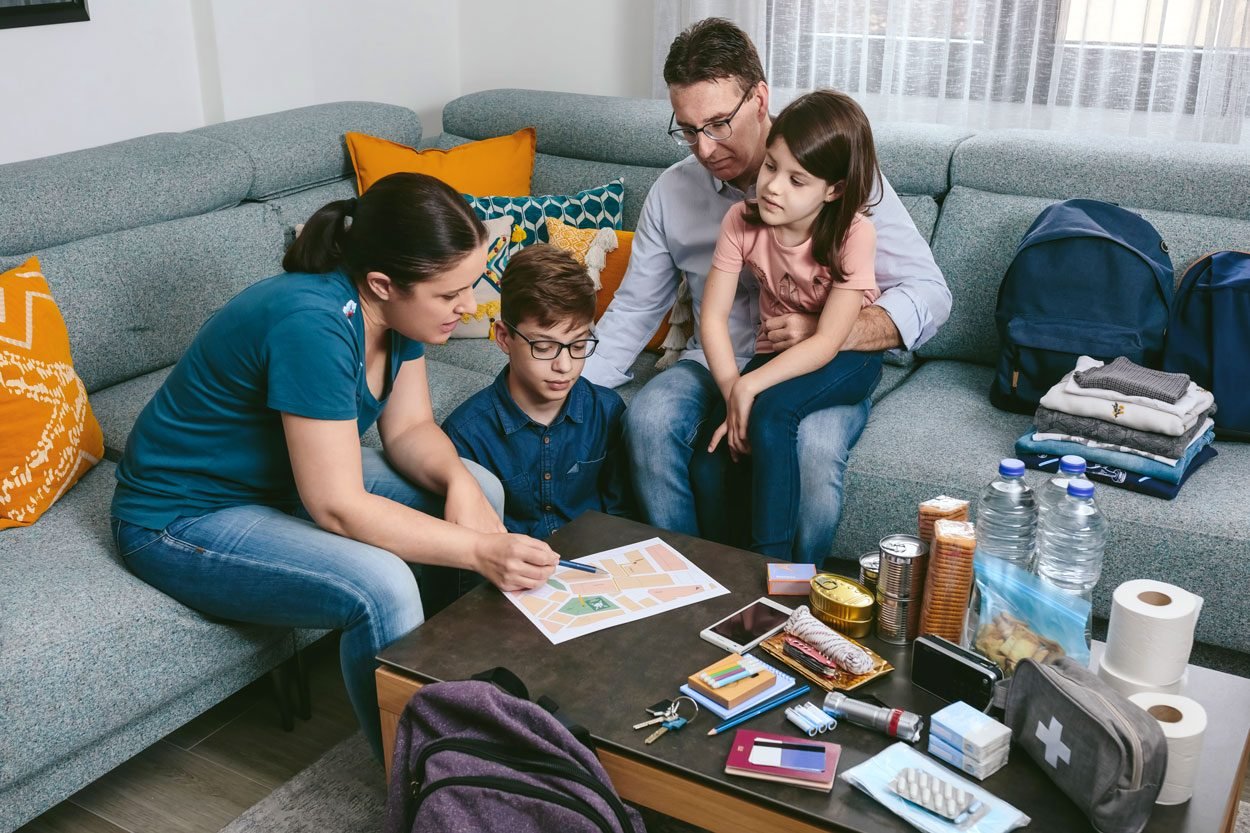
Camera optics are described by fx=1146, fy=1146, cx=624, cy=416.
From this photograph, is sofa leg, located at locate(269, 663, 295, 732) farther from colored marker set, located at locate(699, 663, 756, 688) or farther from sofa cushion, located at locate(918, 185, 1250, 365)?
sofa cushion, located at locate(918, 185, 1250, 365)

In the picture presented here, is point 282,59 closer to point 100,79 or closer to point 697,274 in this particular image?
point 100,79

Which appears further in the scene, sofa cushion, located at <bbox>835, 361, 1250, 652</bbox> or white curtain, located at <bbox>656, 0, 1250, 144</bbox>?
white curtain, located at <bbox>656, 0, 1250, 144</bbox>

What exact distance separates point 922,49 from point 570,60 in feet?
3.77

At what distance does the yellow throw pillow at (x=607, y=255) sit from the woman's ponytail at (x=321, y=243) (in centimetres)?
105

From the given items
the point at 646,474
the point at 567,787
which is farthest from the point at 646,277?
the point at 567,787

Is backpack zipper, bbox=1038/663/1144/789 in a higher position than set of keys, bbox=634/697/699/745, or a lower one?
higher

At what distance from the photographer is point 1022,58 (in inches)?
116

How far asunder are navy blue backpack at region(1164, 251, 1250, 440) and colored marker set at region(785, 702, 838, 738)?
125cm

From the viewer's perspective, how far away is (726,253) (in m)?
2.18

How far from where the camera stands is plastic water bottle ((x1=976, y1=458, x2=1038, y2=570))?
4.86 feet

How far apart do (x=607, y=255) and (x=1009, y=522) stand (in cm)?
143

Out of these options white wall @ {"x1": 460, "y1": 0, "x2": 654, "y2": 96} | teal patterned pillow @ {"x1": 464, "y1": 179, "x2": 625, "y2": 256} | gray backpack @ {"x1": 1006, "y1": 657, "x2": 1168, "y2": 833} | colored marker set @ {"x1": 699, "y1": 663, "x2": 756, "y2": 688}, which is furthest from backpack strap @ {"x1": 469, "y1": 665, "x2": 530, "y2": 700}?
white wall @ {"x1": 460, "y1": 0, "x2": 654, "y2": 96}

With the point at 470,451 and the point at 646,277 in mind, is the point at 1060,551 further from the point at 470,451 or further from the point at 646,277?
the point at 646,277

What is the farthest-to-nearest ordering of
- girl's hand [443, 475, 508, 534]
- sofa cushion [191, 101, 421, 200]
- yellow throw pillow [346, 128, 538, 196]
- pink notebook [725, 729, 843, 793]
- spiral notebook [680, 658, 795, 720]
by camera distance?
yellow throw pillow [346, 128, 538, 196] → sofa cushion [191, 101, 421, 200] → girl's hand [443, 475, 508, 534] → spiral notebook [680, 658, 795, 720] → pink notebook [725, 729, 843, 793]
